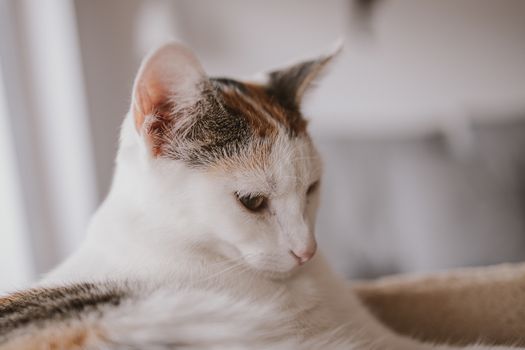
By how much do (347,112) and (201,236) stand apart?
5.70ft

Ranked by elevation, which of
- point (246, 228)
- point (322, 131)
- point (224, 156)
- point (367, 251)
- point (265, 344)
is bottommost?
point (367, 251)

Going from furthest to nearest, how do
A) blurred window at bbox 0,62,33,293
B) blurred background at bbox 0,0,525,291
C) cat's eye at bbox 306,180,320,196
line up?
blurred background at bbox 0,0,525,291 < blurred window at bbox 0,62,33,293 < cat's eye at bbox 306,180,320,196

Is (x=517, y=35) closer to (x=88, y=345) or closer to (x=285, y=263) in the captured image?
(x=285, y=263)

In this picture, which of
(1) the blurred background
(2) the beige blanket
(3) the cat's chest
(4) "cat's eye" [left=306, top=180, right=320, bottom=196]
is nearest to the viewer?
(3) the cat's chest

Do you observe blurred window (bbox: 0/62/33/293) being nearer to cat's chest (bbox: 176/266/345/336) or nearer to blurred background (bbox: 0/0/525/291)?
blurred background (bbox: 0/0/525/291)

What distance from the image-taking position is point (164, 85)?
78cm

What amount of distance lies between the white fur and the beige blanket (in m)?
0.36

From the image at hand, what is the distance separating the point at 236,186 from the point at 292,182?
0.29 feet

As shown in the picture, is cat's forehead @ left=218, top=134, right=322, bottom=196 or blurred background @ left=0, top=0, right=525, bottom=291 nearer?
cat's forehead @ left=218, top=134, right=322, bottom=196

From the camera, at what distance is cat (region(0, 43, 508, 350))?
2.42 ft

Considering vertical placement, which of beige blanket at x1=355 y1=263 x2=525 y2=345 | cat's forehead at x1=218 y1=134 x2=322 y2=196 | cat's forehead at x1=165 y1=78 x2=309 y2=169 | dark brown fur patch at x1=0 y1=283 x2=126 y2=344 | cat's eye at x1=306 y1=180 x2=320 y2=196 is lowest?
beige blanket at x1=355 y1=263 x2=525 y2=345

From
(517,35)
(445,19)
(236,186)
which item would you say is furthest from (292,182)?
(517,35)

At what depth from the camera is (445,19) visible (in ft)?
8.16

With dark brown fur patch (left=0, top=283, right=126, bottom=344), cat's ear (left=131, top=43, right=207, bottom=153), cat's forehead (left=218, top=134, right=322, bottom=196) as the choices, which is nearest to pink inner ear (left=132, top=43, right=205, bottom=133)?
cat's ear (left=131, top=43, right=207, bottom=153)
